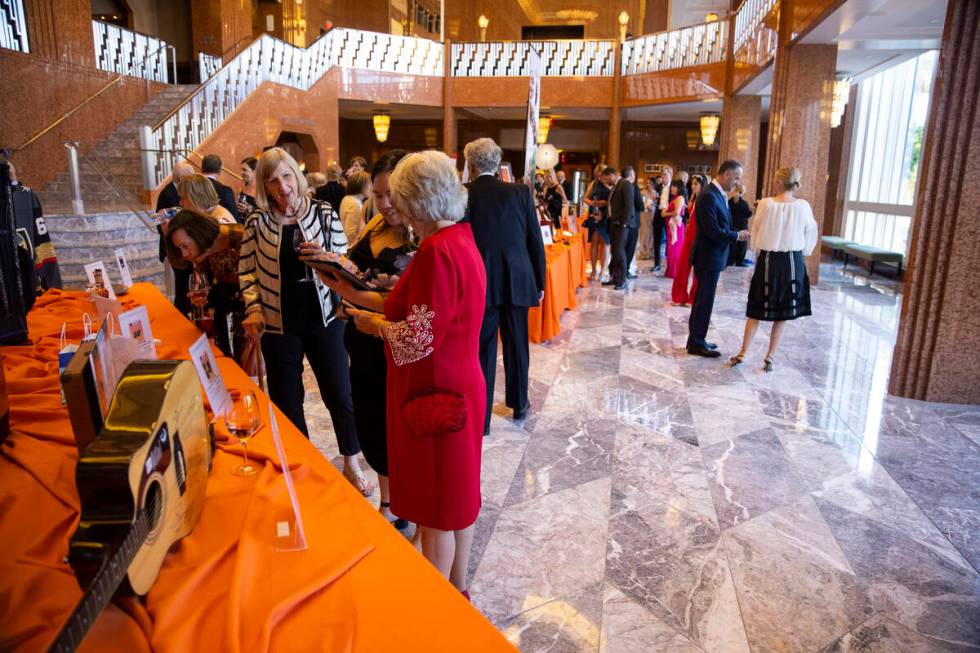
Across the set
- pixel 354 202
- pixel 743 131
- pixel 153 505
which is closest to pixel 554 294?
pixel 354 202

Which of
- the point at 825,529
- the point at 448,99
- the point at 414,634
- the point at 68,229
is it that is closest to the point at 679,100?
the point at 448,99

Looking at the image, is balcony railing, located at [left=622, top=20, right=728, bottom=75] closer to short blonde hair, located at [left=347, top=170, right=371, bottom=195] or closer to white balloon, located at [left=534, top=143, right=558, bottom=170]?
white balloon, located at [left=534, top=143, right=558, bottom=170]

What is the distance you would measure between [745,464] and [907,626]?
1.24 m

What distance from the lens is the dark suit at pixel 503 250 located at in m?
3.40

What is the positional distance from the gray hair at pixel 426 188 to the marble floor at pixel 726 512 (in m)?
1.35

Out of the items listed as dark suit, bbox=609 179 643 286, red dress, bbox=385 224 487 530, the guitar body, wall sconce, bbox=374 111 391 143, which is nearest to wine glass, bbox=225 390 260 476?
the guitar body

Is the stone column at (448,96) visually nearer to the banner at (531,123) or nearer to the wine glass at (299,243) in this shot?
the banner at (531,123)

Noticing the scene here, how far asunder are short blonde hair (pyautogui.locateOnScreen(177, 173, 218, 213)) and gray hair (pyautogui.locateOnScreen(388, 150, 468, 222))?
212 cm

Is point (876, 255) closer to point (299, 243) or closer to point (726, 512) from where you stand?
point (726, 512)

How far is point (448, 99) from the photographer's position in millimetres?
15078

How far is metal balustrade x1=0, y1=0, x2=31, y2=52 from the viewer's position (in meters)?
8.56

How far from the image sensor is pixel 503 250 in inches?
135

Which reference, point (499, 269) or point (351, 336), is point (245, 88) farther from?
point (351, 336)

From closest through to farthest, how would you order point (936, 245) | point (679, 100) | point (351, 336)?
point (351, 336) < point (936, 245) < point (679, 100)
